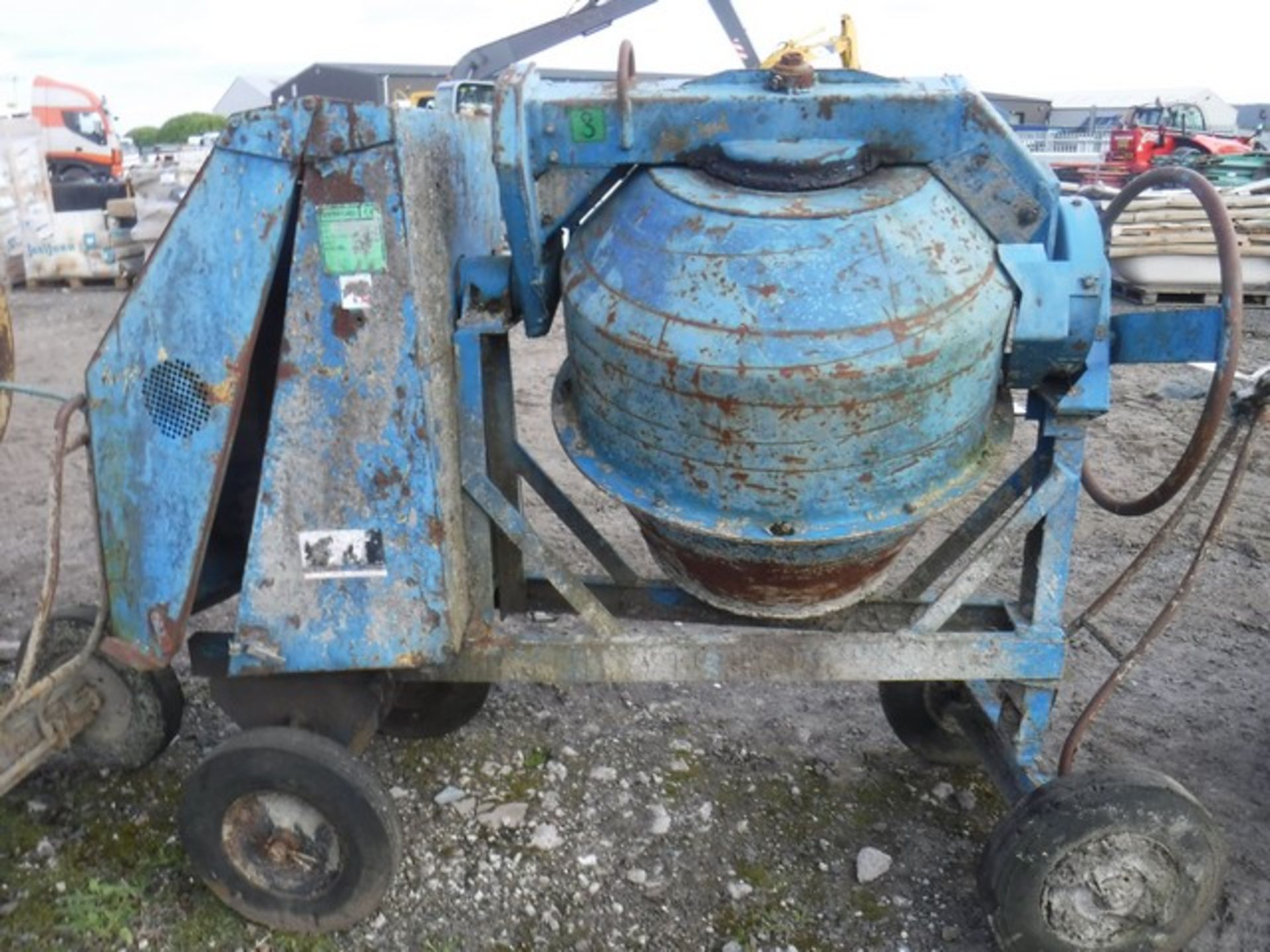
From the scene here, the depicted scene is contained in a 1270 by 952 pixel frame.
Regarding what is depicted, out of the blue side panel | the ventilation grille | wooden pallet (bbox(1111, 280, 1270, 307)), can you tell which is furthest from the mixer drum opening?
wooden pallet (bbox(1111, 280, 1270, 307))

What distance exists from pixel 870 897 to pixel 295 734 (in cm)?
138

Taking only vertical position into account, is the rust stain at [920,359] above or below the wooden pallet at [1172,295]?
above

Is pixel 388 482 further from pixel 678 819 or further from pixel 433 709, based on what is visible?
pixel 678 819

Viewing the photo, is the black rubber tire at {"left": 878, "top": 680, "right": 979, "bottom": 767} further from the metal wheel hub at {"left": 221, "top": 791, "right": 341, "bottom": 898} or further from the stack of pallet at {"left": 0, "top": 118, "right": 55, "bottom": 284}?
the stack of pallet at {"left": 0, "top": 118, "right": 55, "bottom": 284}

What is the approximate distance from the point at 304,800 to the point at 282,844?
0.53 ft

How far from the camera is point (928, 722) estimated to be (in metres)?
2.96

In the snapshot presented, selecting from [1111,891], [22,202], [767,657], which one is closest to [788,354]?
[767,657]

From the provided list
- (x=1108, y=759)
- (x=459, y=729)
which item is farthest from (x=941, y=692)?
(x=459, y=729)

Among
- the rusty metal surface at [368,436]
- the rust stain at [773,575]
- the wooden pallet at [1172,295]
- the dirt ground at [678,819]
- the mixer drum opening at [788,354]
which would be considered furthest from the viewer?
the wooden pallet at [1172,295]

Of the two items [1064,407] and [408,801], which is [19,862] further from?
[1064,407]

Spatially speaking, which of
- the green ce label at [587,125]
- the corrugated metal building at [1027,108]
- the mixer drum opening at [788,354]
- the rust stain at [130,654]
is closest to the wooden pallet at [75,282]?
the rust stain at [130,654]

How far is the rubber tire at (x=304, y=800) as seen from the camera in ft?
7.49

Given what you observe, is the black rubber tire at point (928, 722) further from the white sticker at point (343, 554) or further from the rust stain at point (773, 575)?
the white sticker at point (343, 554)

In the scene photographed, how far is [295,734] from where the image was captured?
2.32 meters
